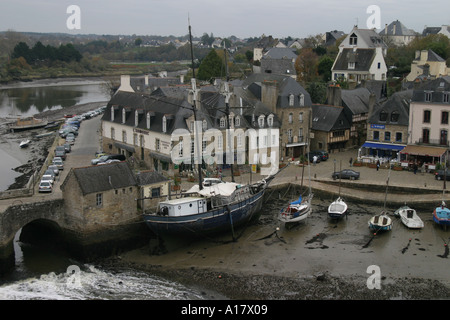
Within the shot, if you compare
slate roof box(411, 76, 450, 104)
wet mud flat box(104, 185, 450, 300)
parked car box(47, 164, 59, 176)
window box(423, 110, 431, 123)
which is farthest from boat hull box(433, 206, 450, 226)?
parked car box(47, 164, 59, 176)

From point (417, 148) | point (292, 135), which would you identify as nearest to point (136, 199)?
point (292, 135)

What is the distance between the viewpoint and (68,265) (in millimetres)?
26406

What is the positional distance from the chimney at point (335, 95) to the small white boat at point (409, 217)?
16332 mm

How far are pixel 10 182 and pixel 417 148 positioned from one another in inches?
1188

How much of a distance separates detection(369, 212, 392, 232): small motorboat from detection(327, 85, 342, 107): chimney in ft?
59.1

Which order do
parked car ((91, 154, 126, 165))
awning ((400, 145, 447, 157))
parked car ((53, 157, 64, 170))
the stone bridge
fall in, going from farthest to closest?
awning ((400, 145, 447, 157))
parked car ((91, 154, 126, 165))
parked car ((53, 157, 64, 170))
the stone bridge

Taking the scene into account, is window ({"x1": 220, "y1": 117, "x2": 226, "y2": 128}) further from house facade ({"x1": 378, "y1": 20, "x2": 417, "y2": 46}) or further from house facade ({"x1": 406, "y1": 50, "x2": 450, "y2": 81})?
house facade ({"x1": 378, "y1": 20, "x2": 417, "y2": 46})

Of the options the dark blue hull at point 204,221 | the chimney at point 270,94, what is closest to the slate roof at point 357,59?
the chimney at point 270,94

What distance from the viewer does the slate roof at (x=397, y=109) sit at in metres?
42.8

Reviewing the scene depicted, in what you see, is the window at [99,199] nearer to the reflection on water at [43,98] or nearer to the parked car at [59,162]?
the parked car at [59,162]

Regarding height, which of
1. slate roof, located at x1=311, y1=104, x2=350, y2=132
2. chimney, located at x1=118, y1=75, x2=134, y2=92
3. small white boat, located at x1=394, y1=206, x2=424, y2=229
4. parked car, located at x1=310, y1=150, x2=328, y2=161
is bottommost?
small white boat, located at x1=394, y1=206, x2=424, y2=229

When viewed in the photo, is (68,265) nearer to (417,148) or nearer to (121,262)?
(121,262)

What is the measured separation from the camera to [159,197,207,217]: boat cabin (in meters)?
28.4

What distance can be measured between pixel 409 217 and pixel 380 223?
239 centimetres
